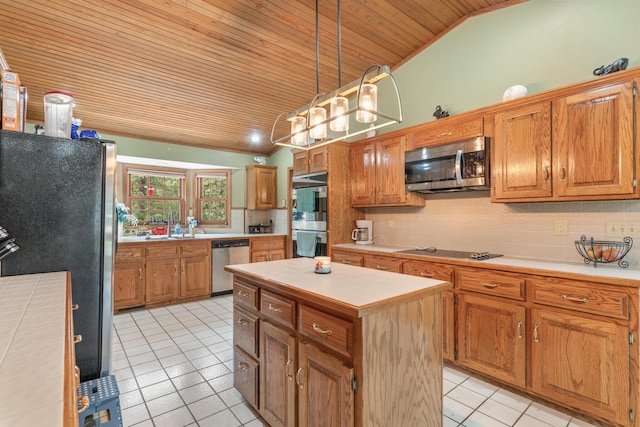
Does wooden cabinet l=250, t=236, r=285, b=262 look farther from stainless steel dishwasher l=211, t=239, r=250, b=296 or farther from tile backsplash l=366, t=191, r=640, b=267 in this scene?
tile backsplash l=366, t=191, r=640, b=267

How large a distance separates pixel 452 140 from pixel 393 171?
2.35ft

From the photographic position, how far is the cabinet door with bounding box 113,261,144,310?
3902 mm

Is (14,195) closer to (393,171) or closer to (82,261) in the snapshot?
(82,261)

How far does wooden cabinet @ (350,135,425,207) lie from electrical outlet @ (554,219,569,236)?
122 cm

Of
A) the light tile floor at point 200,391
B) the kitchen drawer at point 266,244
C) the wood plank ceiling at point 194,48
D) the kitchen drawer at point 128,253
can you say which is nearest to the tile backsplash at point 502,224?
the light tile floor at point 200,391

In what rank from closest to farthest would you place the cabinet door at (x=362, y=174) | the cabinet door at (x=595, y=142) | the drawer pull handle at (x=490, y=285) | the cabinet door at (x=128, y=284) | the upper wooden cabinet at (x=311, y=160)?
the cabinet door at (x=595, y=142)
the drawer pull handle at (x=490, y=285)
the cabinet door at (x=362, y=174)
the upper wooden cabinet at (x=311, y=160)
the cabinet door at (x=128, y=284)

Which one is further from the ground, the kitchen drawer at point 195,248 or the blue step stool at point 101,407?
the kitchen drawer at point 195,248

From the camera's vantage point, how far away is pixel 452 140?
2.87m

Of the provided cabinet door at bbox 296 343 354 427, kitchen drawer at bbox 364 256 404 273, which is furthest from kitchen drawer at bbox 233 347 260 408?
kitchen drawer at bbox 364 256 404 273

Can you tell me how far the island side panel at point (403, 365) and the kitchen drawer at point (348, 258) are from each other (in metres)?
1.80

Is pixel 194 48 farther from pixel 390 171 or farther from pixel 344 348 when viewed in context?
pixel 344 348

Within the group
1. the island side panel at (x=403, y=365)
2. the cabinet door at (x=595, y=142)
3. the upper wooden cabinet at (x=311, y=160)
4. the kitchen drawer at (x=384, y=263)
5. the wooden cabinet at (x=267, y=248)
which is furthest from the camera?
the wooden cabinet at (x=267, y=248)

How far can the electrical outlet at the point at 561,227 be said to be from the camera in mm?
2426

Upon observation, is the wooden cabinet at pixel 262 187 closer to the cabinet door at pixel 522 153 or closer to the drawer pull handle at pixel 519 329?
the cabinet door at pixel 522 153
